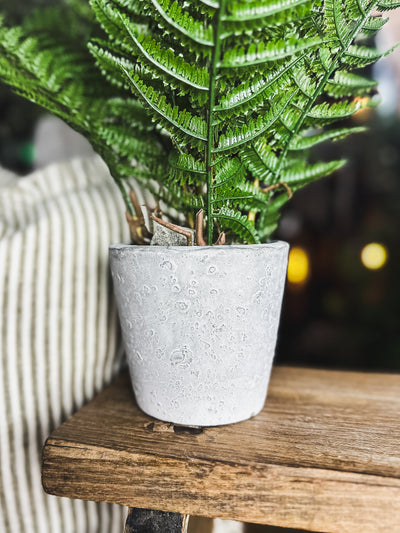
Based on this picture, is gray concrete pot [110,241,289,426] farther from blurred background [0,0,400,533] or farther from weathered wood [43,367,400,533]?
blurred background [0,0,400,533]

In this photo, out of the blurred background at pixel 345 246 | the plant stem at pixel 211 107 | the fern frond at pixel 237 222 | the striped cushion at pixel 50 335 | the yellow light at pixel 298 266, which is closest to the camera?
the plant stem at pixel 211 107

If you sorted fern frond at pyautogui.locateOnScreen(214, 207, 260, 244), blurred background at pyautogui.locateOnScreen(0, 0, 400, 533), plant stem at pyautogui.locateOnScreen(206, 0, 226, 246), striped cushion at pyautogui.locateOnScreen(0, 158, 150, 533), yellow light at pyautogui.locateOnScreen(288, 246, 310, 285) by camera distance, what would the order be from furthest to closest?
yellow light at pyautogui.locateOnScreen(288, 246, 310, 285), blurred background at pyautogui.locateOnScreen(0, 0, 400, 533), striped cushion at pyautogui.locateOnScreen(0, 158, 150, 533), fern frond at pyautogui.locateOnScreen(214, 207, 260, 244), plant stem at pyautogui.locateOnScreen(206, 0, 226, 246)

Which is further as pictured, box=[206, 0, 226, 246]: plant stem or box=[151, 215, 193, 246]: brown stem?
box=[151, 215, 193, 246]: brown stem

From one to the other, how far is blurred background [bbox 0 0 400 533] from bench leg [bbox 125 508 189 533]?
1040 millimetres

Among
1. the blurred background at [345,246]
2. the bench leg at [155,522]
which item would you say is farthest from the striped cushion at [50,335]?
the blurred background at [345,246]

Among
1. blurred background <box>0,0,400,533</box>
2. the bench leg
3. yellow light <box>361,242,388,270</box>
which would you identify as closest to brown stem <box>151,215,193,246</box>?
the bench leg

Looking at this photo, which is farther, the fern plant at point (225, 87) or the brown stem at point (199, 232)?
the brown stem at point (199, 232)

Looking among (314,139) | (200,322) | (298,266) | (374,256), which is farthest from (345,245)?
(200,322)

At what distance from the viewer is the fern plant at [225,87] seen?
12.1 inches

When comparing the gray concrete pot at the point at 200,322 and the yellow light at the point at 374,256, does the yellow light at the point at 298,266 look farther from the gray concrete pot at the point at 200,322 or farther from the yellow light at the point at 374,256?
the gray concrete pot at the point at 200,322

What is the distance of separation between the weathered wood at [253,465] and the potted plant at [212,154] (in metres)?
0.04

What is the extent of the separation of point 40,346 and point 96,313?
8cm

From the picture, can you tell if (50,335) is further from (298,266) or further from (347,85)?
(298,266)

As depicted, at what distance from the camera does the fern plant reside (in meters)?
0.31
